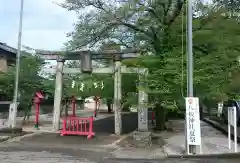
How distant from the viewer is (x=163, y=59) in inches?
621

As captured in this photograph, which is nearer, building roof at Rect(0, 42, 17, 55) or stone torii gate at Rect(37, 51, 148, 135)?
stone torii gate at Rect(37, 51, 148, 135)

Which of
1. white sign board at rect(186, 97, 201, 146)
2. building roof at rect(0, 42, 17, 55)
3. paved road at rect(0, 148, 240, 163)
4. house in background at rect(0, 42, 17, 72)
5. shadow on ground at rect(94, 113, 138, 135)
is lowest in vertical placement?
paved road at rect(0, 148, 240, 163)

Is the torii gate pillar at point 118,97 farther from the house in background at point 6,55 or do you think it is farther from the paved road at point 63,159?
the house in background at point 6,55

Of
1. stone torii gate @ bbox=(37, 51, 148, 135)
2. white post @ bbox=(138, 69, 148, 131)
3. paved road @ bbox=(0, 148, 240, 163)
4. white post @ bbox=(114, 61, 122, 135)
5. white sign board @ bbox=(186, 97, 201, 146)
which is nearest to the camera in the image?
paved road @ bbox=(0, 148, 240, 163)

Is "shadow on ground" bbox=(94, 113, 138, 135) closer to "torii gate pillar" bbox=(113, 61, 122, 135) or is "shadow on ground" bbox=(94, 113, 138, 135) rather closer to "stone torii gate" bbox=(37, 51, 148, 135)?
"torii gate pillar" bbox=(113, 61, 122, 135)

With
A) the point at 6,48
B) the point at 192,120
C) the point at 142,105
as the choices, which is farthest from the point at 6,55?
the point at 192,120

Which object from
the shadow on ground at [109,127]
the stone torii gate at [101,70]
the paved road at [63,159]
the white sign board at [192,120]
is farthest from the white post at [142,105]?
the paved road at [63,159]

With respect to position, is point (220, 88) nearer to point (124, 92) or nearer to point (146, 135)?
point (146, 135)

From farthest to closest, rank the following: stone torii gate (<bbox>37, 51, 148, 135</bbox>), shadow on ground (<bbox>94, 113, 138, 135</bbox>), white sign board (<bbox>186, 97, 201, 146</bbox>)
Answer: shadow on ground (<bbox>94, 113, 138, 135</bbox>) → stone torii gate (<bbox>37, 51, 148, 135</bbox>) → white sign board (<bbox>186, 97, 201, 146</bbox>)

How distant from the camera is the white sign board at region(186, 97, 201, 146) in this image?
12.6 m

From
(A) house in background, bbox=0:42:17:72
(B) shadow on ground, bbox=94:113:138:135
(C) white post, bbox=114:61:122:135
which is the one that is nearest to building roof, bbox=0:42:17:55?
(A) house in background, bbox=0:42:17:72

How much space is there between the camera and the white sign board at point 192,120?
12.6 metres

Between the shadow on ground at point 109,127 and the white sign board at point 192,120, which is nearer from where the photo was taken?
the white sign board at point 192,120

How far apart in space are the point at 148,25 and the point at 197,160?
8830mm
